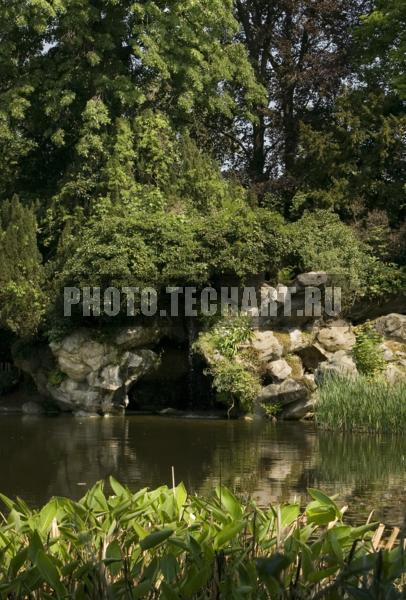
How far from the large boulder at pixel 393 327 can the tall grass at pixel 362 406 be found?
407 cm

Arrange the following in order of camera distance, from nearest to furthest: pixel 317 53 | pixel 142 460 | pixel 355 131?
pixel 142 460, pixel 355 131, pixel 317 53

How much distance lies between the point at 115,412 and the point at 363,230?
8.05 metres

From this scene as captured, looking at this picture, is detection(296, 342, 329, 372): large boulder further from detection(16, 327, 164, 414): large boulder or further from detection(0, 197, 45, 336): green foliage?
detection(0, 197, 45, 336): green foliage

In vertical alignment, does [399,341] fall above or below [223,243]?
below

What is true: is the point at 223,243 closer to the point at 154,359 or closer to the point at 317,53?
the point at 154,359

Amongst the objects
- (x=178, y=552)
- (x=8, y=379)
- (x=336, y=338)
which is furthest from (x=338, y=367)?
(x=178, y=552)

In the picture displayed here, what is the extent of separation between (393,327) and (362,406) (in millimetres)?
5076

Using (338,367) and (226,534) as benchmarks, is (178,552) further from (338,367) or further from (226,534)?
(338,367)

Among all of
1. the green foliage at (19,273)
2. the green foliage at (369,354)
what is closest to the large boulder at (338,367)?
the green foliage at (369,354)

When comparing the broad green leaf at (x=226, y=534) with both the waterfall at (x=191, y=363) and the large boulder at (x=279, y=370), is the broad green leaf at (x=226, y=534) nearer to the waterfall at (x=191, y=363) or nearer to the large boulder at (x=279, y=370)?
the large boulder at (x=279, y=370)

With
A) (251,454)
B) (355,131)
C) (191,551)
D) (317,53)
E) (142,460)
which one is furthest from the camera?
(317,53)

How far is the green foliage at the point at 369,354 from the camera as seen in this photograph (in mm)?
18328

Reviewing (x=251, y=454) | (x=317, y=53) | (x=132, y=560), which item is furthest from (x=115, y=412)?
(x=132, y=560)

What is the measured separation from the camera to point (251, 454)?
1262cm
